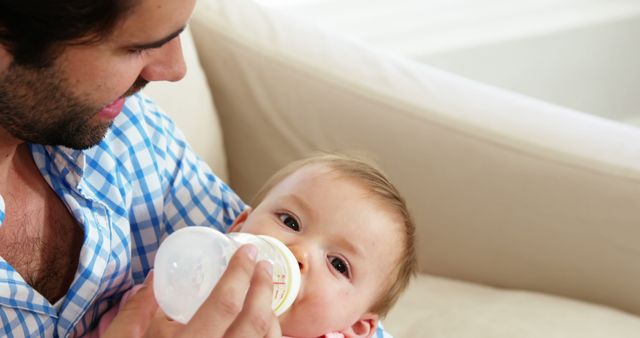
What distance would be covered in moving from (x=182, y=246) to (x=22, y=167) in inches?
14.0

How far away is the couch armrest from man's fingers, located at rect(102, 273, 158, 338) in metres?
0.72

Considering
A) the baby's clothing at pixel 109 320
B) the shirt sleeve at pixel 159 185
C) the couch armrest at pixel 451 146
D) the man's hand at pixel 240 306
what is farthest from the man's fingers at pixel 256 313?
the couch armrest at pixel 451 146

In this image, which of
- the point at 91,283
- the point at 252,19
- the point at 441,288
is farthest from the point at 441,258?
the point at 91,283

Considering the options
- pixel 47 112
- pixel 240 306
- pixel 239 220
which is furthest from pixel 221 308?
pixel 239 220

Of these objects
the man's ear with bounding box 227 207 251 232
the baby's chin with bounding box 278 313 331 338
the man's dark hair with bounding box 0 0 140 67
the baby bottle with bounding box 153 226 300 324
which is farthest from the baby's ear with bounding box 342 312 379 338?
A: the man's dark hair with bounding box 0 0 140 67

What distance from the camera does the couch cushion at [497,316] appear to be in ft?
5.50

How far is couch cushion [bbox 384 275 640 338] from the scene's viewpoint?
168 centimetres

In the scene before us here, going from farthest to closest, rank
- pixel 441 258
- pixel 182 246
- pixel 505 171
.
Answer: pixel 441 258, pixel 505 171, pixel 182 246

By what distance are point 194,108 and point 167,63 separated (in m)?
0.64

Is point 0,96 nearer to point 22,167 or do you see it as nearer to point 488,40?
point 22,167

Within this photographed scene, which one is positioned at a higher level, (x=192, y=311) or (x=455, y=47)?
(x=192, y=311)

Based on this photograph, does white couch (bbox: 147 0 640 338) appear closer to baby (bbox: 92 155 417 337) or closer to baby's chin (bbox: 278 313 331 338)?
baby (bbox: 92 155 417 337)

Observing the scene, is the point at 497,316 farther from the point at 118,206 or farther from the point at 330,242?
the point at 118,206

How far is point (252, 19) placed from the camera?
6.50 feet
